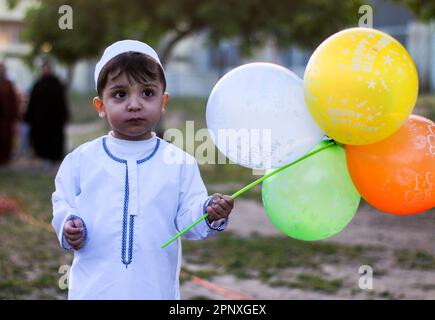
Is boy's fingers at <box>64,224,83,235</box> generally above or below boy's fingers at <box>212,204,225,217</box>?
below

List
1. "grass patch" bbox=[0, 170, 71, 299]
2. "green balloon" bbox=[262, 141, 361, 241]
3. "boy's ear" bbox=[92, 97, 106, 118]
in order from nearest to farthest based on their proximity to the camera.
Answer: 1. "boy's ear" bbox=[92, 97, 106, 118]
2. "green balloon" bbox=[262, 141, 361, 241]
3. "grass patch" bbox=[0, 170, 71, 299]

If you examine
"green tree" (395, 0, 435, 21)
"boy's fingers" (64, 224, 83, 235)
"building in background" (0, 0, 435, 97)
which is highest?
"building in background" (0, 0, 435, 97)

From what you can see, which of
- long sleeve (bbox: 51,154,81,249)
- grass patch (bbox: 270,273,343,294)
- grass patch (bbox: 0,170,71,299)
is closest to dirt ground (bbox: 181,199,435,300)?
grass patch (bbox: 270,273,343,294)

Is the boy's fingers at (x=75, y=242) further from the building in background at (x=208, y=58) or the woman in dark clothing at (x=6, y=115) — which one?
the building in background at (x=208, y=58)

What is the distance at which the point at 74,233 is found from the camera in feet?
9.23

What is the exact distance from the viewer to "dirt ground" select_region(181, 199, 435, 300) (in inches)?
201

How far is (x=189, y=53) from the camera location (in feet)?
101

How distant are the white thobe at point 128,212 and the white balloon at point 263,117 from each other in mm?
264

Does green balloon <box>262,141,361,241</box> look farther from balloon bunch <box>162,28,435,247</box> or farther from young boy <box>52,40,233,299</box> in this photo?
young boy <box>52,40,233,299</box>

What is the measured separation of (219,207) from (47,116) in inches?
406

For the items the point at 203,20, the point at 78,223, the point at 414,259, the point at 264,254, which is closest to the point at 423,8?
the point at 414,259

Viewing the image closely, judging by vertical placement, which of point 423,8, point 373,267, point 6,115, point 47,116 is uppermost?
point 6,115

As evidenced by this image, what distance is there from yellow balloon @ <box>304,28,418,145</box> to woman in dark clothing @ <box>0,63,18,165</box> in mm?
10555

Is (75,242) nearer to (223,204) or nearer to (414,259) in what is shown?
(223,204)
